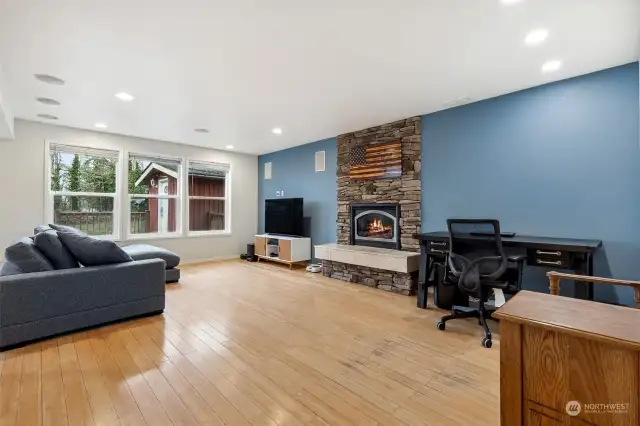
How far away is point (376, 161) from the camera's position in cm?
483

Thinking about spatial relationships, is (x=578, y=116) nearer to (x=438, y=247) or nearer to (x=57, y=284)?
(x=438, y=247)

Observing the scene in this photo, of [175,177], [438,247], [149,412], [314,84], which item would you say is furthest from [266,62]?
[175,177]

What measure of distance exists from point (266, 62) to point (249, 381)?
2.62 metres

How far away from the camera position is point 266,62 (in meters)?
2.84

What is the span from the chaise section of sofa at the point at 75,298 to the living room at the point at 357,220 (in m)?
0.02

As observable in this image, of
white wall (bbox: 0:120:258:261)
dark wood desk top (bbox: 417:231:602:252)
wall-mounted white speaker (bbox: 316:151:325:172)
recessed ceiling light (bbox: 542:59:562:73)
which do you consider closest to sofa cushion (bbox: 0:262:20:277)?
white wall (bbox: 0:120:258:261)

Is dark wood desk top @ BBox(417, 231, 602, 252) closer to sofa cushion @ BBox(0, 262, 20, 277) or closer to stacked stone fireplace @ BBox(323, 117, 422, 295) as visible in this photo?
stacked stone fireplace @ BBox(323, 117, 422, 295)

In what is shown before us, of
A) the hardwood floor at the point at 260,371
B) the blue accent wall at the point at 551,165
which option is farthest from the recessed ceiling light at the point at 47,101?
the blue accent wall at the point at 551,165

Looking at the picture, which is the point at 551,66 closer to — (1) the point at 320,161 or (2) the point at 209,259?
(1) the point at 320,161

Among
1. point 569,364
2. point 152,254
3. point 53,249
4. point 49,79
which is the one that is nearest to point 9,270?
point 53,249

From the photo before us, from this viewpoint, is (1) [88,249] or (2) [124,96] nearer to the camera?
(1) [88,249]

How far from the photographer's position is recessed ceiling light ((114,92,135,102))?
3588 mm

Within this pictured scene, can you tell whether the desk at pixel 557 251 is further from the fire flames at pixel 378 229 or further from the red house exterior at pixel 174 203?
the red house exterior at pixel 174 203

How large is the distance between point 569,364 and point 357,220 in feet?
14.0
